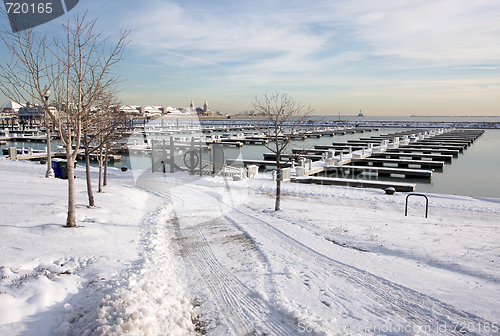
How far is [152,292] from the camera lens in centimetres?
496

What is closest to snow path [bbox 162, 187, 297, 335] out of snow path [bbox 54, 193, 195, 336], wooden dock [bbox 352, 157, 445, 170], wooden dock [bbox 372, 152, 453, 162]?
snow path [bbox 54, 193, 195, 336]

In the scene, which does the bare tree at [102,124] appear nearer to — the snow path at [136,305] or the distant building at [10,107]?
the snow path at [136,305]

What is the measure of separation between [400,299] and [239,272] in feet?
9.34

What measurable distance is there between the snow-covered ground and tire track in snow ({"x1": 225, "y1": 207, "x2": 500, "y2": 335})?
0.07 ft

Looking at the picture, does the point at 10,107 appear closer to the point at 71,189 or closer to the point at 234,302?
the point at 71,189

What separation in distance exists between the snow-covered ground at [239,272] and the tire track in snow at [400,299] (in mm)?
23

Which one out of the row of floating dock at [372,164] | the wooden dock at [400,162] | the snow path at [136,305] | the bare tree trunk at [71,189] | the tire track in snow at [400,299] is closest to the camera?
the snow path at [136,305]

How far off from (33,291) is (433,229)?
32.0 ft

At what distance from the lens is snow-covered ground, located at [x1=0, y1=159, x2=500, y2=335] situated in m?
4.31

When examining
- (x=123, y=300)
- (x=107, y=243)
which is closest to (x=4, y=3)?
(x=107, y=243)

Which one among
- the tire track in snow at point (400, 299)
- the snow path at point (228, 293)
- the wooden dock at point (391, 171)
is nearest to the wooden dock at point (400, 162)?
the wooden dock at point (391, 171)

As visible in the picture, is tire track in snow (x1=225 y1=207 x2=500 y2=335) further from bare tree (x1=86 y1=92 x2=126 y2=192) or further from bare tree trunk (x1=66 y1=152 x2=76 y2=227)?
bare tree (x1=86 y1=92 x2=126 y2=192)

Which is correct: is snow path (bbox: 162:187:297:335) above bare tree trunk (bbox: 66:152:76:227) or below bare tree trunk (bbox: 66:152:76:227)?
below

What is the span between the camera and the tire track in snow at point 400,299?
4.47 m
